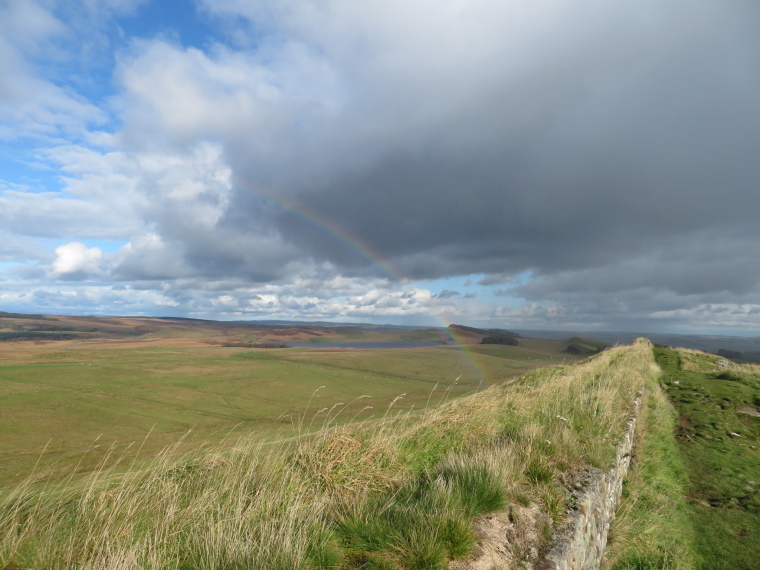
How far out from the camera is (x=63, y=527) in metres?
4.15

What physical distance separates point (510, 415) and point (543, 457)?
10.3 feet

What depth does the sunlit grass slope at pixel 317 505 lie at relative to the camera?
135 inches

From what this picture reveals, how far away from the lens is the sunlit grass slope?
3.43 m

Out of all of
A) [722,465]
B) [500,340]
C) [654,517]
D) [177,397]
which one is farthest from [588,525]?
[500,340]

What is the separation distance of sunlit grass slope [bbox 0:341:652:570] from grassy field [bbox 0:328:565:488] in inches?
203

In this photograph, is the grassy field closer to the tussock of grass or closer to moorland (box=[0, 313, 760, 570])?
moorland (box=[0, 313, 760, 570])

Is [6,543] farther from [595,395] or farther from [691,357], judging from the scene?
[691,357]

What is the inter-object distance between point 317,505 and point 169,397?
41071mm

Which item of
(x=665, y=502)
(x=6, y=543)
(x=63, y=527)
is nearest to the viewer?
(x=6, y=543)

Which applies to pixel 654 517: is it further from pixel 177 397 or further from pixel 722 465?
pixel 177 397

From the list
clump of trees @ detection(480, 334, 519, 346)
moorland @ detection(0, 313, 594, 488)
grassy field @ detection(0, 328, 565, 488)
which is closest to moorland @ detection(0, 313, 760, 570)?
moorland @ detection(0, 313, 594, 488)

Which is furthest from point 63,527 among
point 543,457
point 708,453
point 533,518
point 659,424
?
point 659,424

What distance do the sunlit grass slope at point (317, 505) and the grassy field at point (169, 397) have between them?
5.14 m

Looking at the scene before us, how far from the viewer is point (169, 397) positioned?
38.6 m
